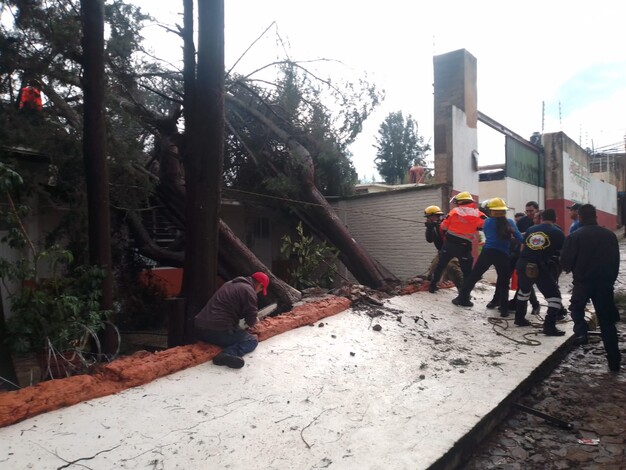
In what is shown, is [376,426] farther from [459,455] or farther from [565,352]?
[565,352]

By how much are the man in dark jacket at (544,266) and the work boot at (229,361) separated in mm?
3634

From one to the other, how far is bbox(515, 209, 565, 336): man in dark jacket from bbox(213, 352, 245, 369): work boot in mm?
3634

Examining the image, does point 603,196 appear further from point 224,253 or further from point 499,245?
point 224,253

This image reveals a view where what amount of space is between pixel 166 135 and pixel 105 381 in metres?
4.15

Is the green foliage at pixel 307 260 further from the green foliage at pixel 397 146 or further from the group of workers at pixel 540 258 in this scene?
the green foliage at pixel 397 146

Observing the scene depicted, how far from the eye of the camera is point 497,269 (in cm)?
632

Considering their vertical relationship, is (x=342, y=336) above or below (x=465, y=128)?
below

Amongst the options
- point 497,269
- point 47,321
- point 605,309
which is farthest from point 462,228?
point 47,321

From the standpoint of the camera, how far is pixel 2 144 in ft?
19.5

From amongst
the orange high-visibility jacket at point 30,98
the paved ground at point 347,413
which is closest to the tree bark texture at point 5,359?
the paved ground at point 347,413

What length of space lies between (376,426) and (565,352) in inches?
135

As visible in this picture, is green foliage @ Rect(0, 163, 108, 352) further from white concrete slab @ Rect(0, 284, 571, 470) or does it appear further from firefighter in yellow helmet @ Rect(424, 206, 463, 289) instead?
firefighter in yellow helmet @ Rect(424, 206, 463, 289)

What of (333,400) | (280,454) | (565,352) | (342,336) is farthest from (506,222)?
(280,454)

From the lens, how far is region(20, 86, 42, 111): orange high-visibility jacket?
6625mm
